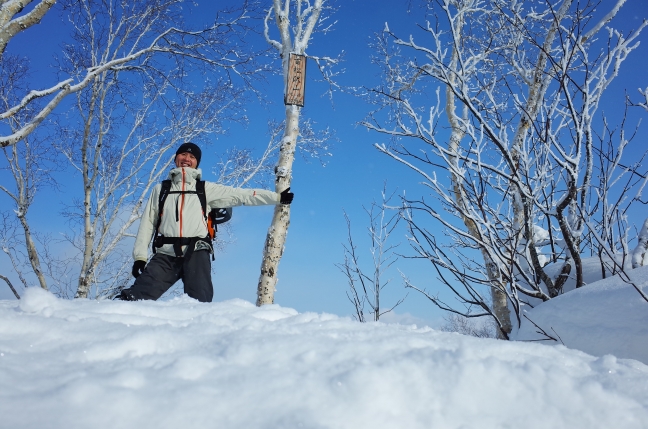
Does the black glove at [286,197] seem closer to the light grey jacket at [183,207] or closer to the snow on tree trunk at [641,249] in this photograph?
the light grey jacket at [183,207]

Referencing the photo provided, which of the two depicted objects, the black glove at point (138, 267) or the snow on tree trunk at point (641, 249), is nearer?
the snow on tree trunk at point (641, 249)

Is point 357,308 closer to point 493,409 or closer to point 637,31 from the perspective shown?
point 637,31

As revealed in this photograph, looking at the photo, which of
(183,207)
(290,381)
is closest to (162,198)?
(183,207)

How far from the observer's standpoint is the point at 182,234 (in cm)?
360

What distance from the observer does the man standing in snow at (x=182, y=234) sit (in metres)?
3.42

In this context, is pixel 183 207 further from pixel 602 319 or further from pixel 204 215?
pixel 602 319

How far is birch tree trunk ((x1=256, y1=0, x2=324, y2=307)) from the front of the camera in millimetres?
4891

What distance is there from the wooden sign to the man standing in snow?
1.91m

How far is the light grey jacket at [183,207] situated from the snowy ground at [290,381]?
230cm

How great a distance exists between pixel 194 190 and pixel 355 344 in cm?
296

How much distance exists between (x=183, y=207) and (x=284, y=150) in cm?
189

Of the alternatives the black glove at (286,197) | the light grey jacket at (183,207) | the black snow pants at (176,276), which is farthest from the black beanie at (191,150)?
the black snow pants at (176,276)

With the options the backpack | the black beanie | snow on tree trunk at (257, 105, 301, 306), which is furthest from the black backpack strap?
snow on tree trunk at (257, 105, 301, 306)

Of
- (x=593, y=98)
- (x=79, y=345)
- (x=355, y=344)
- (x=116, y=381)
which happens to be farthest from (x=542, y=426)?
(x=593, y=98)
